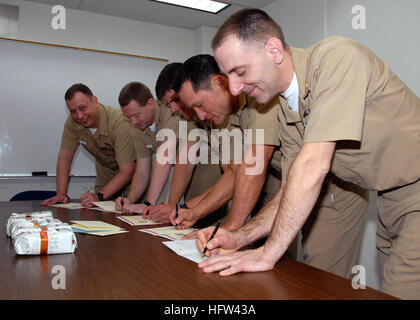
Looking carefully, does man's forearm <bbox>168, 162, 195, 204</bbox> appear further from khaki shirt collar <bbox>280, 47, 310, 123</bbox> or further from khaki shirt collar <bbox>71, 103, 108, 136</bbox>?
khaki shirt collar <bbox>280, 47, 310, 123</bbox>

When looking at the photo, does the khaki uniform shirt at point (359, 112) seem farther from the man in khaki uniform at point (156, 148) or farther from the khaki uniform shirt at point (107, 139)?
the khaki uniform shirt at point (107, 139)

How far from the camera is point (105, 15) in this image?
13.9ft

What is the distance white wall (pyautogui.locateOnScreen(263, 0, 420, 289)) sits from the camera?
2619 millimetres

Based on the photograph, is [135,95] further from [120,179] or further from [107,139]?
[120,179]

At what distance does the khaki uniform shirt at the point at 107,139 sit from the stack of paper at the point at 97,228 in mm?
1278

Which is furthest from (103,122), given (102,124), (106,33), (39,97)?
(106,33)

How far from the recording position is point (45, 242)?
3.83ft

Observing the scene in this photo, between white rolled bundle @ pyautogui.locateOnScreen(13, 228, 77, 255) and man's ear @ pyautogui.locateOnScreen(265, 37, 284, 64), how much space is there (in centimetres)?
90

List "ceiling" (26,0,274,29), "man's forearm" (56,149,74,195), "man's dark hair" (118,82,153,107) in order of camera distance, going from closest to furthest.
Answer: "man's dark hair" (118,82,153,107) → "man's forearm" (56,149,74,195) → "ceiling" (26,0,274,29)

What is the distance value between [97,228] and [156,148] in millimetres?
1340

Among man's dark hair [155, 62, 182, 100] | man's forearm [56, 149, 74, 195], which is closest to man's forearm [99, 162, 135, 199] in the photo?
man's forearm [56, 149, 74, 195]
